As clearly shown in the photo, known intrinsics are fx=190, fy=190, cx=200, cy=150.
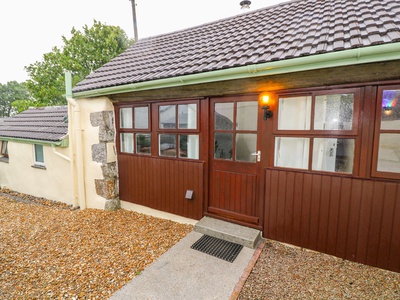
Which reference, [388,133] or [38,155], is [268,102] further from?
[38,155]

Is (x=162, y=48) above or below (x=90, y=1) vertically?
below

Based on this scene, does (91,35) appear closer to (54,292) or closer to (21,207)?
(21,207)

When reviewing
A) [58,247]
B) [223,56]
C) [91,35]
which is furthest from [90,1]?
[58,247]

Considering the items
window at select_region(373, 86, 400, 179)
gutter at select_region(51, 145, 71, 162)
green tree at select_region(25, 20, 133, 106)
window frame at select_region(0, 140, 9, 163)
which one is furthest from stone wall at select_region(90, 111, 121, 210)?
green tree at select_region(25, 20, 133, 106)

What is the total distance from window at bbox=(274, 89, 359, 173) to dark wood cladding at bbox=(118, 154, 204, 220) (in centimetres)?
148

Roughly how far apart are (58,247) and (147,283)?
6.30 feet

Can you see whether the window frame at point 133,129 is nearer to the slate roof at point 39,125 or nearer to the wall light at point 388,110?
the slate roof at point 39,125

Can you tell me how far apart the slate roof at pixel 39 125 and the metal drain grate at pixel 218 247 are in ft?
14.5

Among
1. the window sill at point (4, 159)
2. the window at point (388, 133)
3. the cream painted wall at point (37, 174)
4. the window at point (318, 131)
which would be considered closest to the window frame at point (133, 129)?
the cream painted wall at point (37, 174)

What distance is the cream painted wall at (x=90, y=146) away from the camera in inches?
173

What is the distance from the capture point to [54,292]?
220cm

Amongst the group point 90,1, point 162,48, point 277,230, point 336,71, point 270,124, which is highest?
point 90,1

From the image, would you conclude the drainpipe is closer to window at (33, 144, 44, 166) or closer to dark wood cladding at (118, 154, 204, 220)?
dark wood cladding at (118, 154, 204, 220)

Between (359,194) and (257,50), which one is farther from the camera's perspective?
(257,50)
